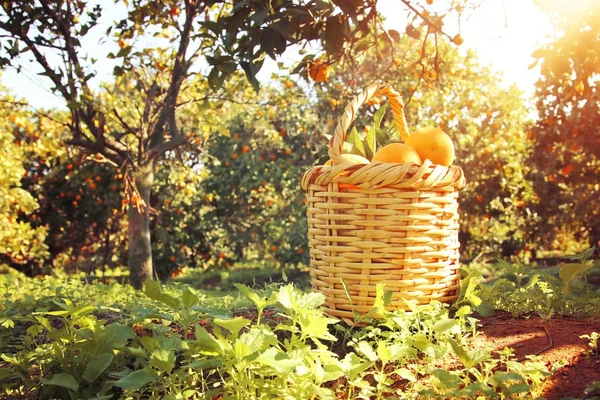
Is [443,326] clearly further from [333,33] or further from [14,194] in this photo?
[14,194]

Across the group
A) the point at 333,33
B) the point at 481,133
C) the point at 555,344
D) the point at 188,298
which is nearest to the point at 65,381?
the point at 188,298

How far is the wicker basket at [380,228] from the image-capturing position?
183 cm

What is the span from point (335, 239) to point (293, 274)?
4.89 m

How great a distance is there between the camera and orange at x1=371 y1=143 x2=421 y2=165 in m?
1.93

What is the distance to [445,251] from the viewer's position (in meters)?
1.97

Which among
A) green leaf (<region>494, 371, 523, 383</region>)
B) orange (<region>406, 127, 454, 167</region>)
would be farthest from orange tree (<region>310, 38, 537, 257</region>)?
green leaf (<region>494, 371, 523, 383</region>)

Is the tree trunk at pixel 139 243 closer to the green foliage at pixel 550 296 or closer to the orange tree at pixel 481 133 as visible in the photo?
the orange tree at pixel 481 133

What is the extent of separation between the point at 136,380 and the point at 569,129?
5.08m

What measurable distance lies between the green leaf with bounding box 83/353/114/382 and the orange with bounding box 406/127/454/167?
49.7 inches

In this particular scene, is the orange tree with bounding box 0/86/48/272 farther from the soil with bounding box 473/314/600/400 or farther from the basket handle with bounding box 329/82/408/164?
the soil with bounding box 473/314/600/400

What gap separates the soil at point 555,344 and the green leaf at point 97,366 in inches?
44.7

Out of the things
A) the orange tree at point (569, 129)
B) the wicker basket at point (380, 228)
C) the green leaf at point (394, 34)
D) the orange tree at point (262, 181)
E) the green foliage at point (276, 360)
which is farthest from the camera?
the orange tree at point (262, 181)

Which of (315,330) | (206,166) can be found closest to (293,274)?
(206,166)

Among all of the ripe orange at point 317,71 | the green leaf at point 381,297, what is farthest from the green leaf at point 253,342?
the ripe orange at point 317,71
